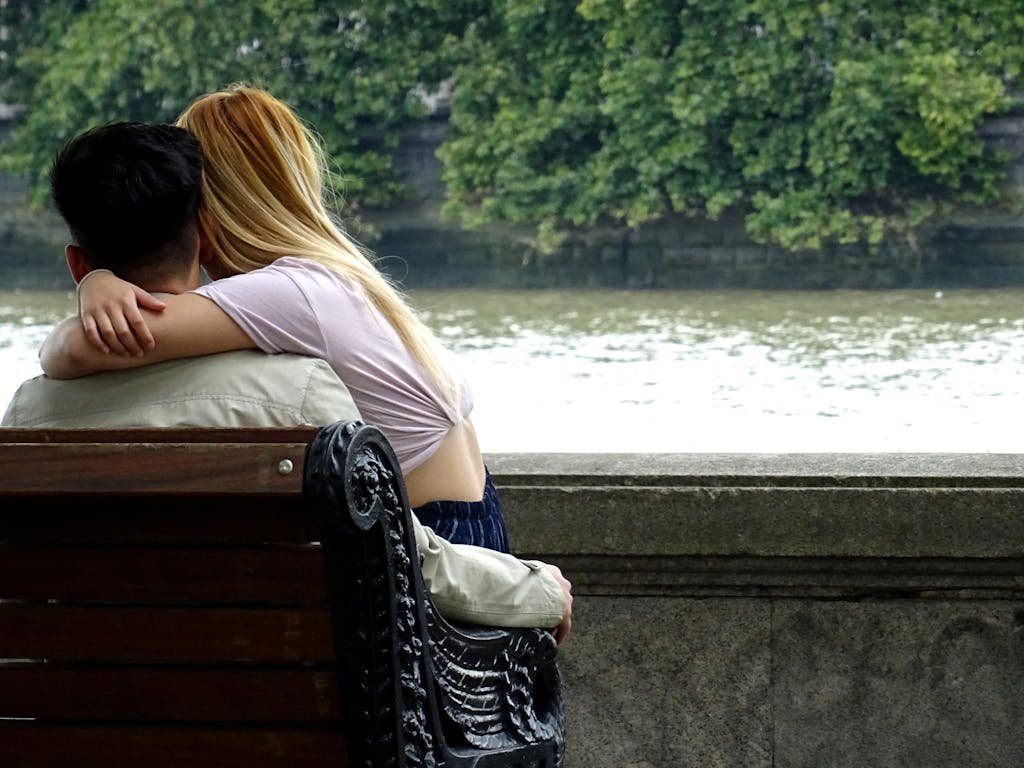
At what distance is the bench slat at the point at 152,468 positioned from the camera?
1.09m

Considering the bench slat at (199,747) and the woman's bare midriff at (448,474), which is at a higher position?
the woman's bare midriff at (448,474)

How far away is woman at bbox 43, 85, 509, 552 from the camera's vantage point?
1396mm

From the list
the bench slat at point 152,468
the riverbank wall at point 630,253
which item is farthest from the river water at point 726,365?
the bench slat at point 152,468

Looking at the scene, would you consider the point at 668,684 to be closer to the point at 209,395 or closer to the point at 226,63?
the point at 209,395

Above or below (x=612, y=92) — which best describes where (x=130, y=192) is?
above

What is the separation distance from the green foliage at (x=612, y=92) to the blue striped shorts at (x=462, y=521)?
26172 millimetres

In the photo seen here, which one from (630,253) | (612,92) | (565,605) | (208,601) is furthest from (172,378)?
(630,253)

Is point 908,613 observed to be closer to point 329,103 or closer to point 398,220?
point 398,220

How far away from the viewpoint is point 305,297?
4.66 ft

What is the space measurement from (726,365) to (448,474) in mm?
23154

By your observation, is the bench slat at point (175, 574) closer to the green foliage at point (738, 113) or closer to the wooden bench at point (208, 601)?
the wooden bench at point (208, 601)

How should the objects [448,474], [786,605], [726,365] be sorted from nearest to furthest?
[448,474]
[786,605]
[726,365]

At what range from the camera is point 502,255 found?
30547 millimetres

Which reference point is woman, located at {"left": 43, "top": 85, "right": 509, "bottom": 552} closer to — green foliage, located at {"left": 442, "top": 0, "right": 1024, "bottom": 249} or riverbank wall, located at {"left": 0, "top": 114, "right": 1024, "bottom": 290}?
riverbank wall, located at {"left": 0, "top": 114, "right": 1024, "bottom": 290}
